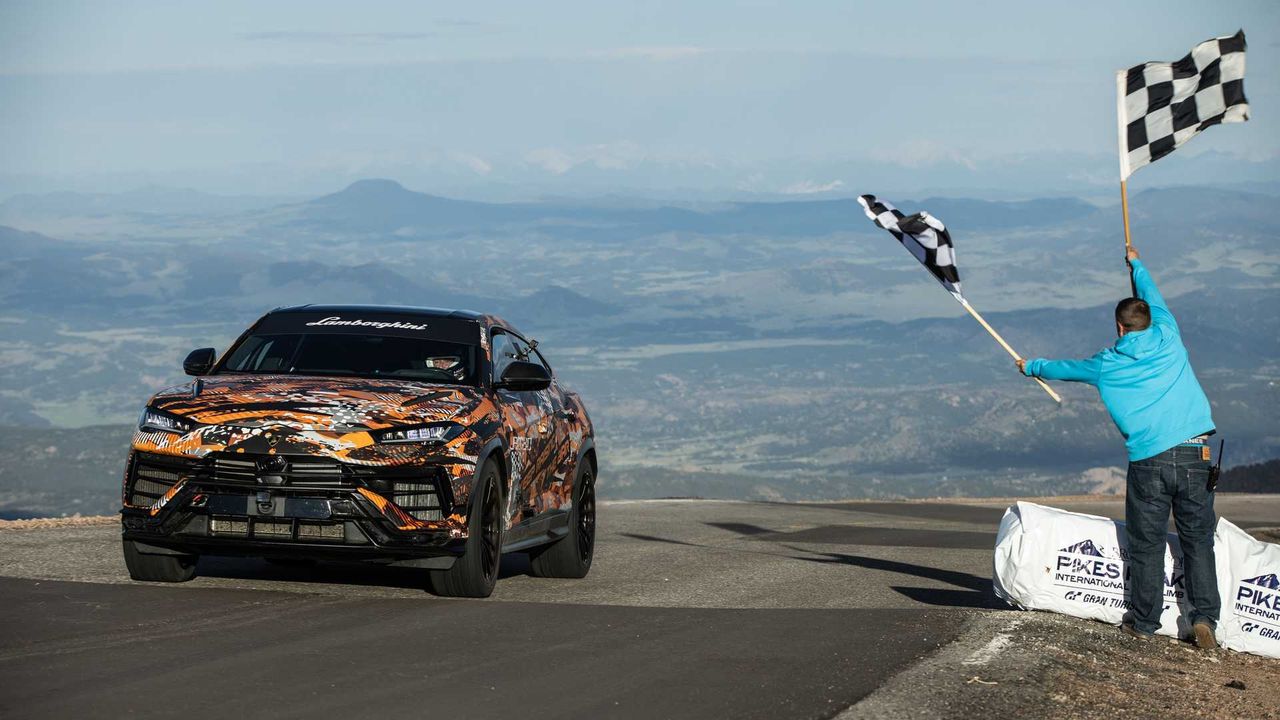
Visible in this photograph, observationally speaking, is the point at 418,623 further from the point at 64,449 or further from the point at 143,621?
the point at 64,449

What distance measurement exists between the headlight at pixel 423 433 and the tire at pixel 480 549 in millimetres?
293

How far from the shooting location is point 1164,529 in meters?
9.48

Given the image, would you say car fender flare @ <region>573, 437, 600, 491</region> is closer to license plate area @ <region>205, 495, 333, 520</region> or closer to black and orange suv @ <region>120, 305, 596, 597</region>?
black and orange suv @ <region>120, 305, 596, 597</region>

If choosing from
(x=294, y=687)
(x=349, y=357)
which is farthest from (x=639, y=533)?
(x=294, y=687)

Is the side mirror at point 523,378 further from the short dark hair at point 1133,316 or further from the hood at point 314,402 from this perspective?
the short dark hair at point 1133,316

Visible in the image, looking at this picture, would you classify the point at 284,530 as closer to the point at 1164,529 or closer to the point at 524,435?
the point at 524,435

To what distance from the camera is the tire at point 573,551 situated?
480 inches

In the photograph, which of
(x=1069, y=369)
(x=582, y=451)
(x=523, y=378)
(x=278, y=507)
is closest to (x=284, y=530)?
(x=278, y=507)

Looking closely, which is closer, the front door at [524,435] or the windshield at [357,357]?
the front door at [524,435]

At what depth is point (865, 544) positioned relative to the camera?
16719 mm

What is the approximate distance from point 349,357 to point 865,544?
7.14m

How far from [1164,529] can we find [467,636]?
3757 mm

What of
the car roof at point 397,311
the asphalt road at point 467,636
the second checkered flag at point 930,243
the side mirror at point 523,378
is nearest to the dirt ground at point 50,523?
the asphalt road at point 467,636

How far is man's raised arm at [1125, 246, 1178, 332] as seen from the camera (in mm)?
9562
